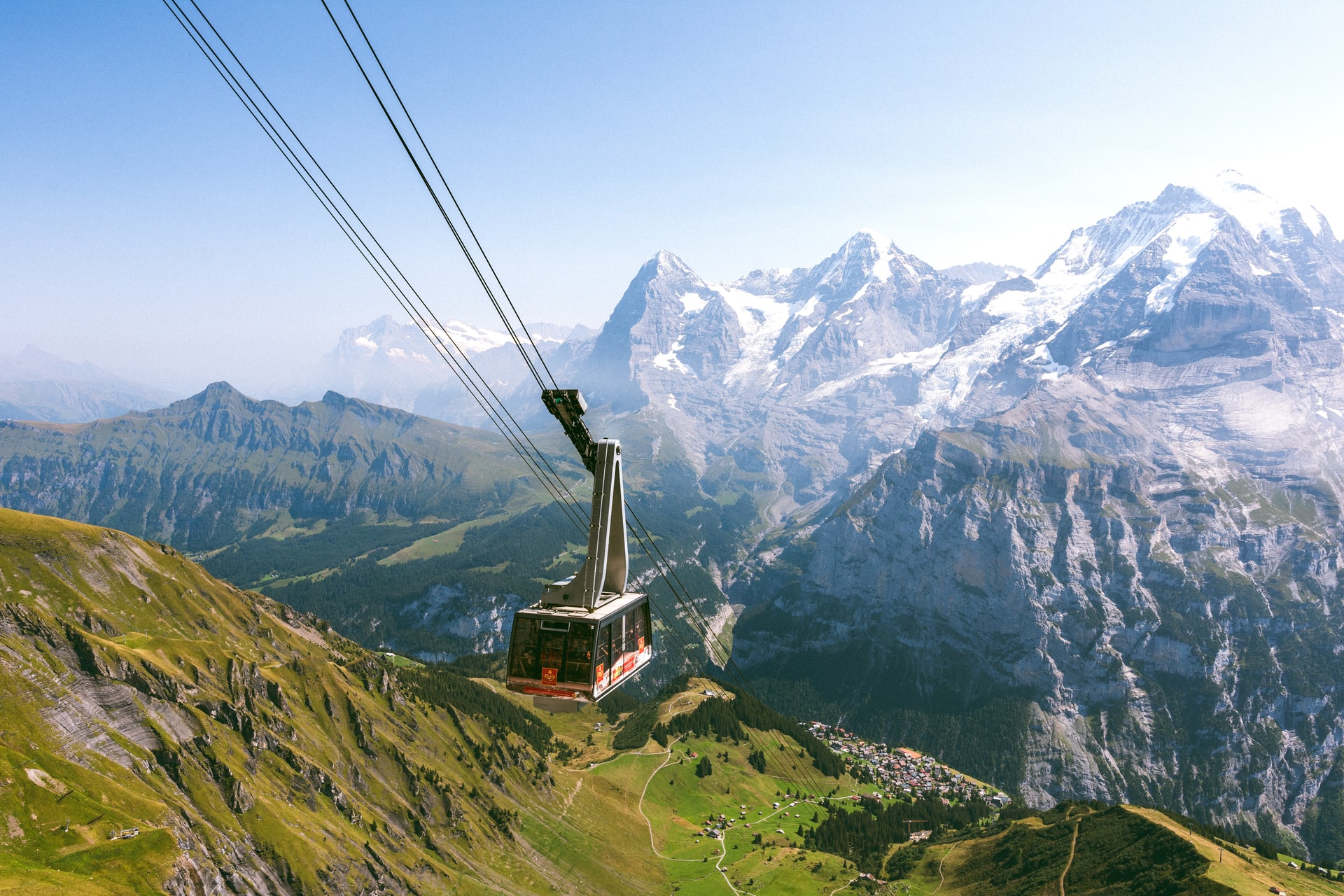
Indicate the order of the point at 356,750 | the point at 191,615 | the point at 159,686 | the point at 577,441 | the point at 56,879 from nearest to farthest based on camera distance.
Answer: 1. the point at 577,441
2. the point at 56,879
3. the point at 159,686
4. the point at 356,750
5. the point at 191,615

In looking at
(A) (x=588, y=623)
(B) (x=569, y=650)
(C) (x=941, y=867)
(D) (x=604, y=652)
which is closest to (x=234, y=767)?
(B) (x=569, y=650)

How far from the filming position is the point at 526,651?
144 ft

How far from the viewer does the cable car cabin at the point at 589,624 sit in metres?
42.5

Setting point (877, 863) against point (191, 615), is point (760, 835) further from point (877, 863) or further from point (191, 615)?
point (191, 615)

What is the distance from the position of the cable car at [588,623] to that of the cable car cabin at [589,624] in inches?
1.6

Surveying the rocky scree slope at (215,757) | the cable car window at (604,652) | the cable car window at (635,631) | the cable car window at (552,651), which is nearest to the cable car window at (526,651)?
the cable car window at (552,651)

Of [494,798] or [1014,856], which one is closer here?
[1014,856]

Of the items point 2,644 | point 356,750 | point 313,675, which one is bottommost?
point 356,750

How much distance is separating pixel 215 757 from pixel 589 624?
102379 mm

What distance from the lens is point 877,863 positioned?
6762 inches

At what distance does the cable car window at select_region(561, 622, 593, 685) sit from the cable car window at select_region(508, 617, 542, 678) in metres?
1.97

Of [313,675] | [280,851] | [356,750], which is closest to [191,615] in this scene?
[313,675]

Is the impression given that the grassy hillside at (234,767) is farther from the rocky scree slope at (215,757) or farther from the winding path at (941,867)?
the winding path at (941,867)

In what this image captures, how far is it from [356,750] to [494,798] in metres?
35.4
